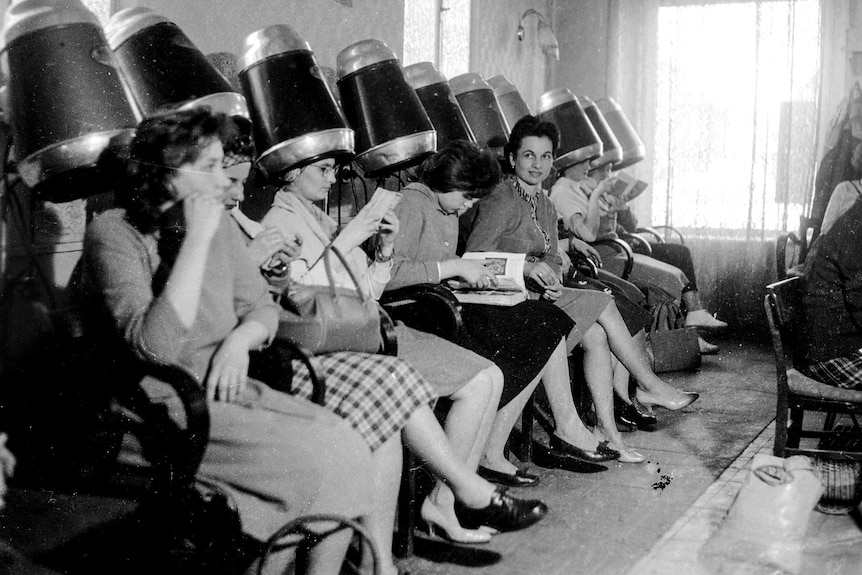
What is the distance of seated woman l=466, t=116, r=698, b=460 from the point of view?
9.78ft

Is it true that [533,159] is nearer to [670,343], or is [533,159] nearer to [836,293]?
[836,293]

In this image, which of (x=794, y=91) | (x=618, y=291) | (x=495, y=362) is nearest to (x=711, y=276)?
(x=794, y=91)

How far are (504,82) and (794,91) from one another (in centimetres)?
131

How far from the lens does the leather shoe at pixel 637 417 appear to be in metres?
3.24

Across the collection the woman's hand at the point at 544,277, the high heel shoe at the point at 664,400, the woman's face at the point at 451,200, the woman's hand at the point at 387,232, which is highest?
the woman's face at the point at 451,200

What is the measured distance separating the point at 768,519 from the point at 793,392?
1.54ft

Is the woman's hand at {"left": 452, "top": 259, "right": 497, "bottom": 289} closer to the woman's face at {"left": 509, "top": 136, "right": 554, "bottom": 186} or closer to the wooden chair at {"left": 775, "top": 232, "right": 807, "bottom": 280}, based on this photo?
the woman's face at {"left": 509, "top": 136, "right": 554, "bottom": 186}

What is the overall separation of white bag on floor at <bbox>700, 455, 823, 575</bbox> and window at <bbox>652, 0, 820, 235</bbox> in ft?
5.89

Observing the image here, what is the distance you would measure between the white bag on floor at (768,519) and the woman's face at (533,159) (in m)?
1.32

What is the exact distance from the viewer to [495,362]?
2.52 meters

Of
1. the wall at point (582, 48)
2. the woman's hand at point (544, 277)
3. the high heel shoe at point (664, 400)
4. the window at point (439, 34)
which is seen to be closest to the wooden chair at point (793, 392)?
the high heel shoe at point (664, 400)

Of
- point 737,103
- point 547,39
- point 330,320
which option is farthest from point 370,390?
point 547,39

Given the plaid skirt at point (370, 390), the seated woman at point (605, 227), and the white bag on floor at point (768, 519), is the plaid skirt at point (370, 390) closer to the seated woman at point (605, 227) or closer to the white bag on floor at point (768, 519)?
the white bag on floor at point (768, 519)

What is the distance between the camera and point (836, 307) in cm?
243
